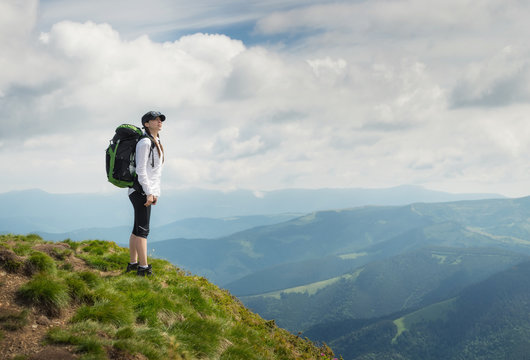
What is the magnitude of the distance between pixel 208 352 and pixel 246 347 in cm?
145

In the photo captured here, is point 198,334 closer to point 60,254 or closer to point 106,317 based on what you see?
point 106,317

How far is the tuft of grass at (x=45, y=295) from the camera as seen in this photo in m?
6.92

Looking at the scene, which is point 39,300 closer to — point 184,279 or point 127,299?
point 127,299

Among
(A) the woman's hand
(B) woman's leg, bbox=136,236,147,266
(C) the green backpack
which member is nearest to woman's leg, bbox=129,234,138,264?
(B) woman's leg, bbox=136,236,147,266

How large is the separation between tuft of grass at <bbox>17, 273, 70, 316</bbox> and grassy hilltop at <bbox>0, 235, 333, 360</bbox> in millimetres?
17

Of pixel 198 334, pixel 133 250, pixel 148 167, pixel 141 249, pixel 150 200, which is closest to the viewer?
pixel 198 334

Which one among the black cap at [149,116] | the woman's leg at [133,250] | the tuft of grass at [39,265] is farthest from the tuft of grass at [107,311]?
the black cap at [149,116]

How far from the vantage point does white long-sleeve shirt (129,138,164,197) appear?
29.6 ft

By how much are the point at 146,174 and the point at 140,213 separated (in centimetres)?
120

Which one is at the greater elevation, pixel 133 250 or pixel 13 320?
pixel 133 250

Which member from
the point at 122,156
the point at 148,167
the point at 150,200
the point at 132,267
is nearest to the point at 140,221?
the point at 150,200

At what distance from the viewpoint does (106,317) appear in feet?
23.3

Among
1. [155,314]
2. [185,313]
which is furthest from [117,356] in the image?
[185,313]

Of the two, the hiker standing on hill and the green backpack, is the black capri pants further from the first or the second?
the green backpack
